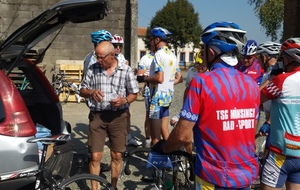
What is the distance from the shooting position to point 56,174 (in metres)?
3.74

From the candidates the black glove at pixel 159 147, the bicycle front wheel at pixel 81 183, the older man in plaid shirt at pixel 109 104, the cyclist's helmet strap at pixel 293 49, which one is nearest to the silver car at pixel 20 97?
the bicycle front wheel at pixel 81 183

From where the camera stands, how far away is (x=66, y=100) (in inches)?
456

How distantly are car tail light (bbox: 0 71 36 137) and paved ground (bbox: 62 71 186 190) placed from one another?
1197 mm

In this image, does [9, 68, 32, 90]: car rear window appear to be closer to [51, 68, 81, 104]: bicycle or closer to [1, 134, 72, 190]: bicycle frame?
[1, 134, 72, 190]: bicycle frame

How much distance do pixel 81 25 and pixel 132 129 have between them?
198 inches

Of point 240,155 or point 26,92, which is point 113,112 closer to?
point 26,92

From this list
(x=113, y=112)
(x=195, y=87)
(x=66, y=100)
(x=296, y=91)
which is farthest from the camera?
(x=66, y=100)

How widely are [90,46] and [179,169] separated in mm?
9188

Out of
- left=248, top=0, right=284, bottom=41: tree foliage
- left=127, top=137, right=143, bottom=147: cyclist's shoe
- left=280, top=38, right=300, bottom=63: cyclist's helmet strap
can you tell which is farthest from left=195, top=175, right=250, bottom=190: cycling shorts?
left=248, top=0, right=284, bottom=41: tree foliage

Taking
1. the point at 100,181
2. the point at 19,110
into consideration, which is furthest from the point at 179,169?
the point at 19,110

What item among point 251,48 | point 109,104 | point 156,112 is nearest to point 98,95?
point 109,104

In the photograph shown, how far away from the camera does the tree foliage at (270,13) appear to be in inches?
1065

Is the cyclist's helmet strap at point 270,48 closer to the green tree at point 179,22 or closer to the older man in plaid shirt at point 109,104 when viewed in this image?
the older man in plaid shirt at point 109,104

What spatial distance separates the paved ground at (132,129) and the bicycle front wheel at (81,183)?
0.45 m
